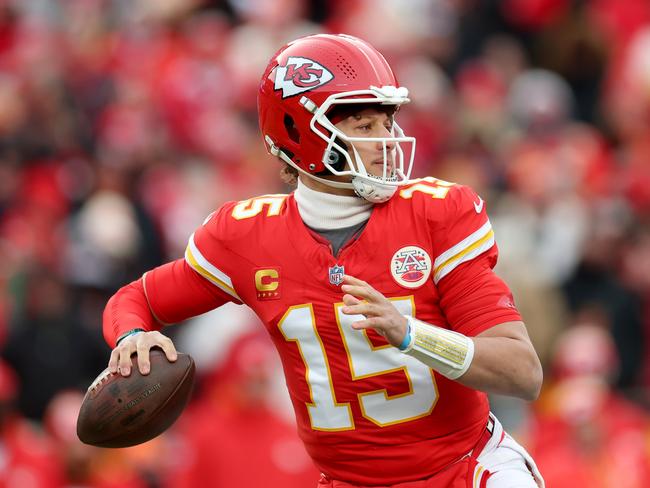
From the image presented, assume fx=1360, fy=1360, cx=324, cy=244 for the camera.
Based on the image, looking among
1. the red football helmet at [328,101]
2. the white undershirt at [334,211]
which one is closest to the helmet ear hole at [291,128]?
the red football helmet at [328,101]

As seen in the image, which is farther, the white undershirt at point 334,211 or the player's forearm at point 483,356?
the white undershirt at point 334,211

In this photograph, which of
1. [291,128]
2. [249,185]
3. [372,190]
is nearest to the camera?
[372,190]

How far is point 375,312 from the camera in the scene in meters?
3.62

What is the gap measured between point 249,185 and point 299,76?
547 cm

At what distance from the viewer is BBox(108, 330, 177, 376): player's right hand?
400 cm

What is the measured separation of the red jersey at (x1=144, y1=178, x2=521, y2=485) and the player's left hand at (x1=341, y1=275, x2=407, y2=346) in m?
0.32

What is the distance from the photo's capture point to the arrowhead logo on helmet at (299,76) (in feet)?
13.6

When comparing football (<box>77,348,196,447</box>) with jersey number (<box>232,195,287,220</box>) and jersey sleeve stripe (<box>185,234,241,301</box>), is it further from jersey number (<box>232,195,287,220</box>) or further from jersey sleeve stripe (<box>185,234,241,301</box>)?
jersey number (<box>232,195,287,220</box>)

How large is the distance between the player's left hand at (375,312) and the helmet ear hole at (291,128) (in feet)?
2.41

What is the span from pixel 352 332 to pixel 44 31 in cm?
824

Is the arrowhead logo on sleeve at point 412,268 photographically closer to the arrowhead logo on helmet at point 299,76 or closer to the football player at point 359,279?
the football player at point 359,279

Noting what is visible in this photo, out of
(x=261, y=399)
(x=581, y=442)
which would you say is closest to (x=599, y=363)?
(x=581, y=442)

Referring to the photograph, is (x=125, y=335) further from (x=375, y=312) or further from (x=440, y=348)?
(x=440, y=348)

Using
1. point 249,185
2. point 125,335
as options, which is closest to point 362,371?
point 125,335
